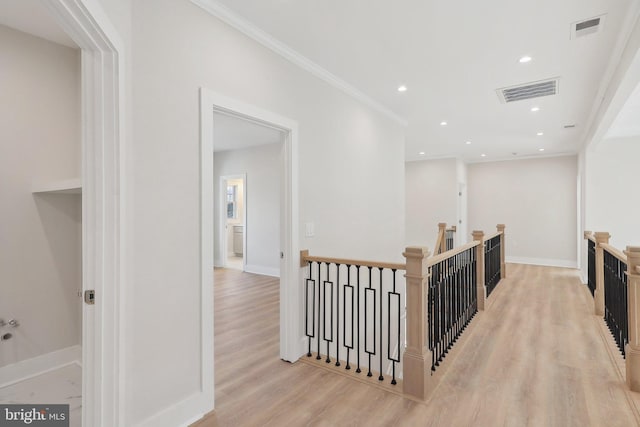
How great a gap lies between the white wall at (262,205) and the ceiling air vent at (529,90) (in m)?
4.11

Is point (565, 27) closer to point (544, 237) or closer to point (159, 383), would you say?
point (159, 383)

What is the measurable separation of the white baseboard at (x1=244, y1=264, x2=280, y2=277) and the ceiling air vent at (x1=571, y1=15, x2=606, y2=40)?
18.4 feet

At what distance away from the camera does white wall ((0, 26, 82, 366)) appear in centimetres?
245

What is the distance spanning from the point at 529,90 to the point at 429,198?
4.88 metres

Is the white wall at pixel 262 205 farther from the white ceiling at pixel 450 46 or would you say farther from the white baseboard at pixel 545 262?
the white baseboard at pixel 545 262

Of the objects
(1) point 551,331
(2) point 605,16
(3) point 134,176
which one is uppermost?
(2) point 605,16

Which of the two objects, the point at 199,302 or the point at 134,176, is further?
the point at 199,302

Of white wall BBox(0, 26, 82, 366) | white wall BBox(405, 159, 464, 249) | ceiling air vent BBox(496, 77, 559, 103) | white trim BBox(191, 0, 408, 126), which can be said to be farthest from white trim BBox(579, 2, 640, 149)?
white wall BBox(0, 26, 82, 366)

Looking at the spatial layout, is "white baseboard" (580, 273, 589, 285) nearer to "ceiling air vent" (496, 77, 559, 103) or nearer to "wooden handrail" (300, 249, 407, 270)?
"ceiling air vent" (496, 77, 559, 103)

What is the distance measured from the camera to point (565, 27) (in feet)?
8.03

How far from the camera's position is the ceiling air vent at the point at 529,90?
354cm

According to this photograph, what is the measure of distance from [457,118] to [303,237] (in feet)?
11.3

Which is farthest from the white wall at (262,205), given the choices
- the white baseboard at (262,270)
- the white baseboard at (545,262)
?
the white baseboard at (545,262)

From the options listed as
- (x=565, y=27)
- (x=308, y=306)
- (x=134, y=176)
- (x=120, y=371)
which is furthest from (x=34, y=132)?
(x=565, y=27)
